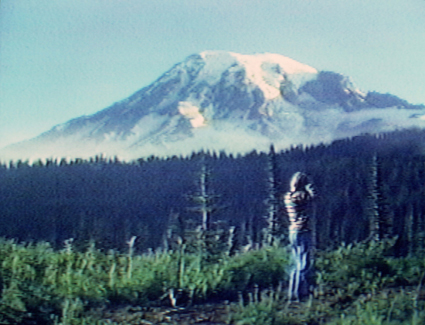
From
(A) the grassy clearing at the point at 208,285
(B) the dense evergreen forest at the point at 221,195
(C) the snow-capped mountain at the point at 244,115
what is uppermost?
(C) the snow-capped mountain at the point at 244,115

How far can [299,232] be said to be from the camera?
159 inches

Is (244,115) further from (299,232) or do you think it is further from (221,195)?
(299,232)

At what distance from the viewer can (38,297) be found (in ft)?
12.8

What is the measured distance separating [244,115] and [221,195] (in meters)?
0.85

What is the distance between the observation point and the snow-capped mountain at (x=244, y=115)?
14.5ft

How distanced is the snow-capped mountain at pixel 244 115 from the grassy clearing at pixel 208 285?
1.03m

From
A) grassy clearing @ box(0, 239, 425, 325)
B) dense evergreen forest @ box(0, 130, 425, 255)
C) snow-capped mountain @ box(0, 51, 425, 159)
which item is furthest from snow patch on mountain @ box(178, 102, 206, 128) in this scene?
grassy clearing @ box(0, 239, 425, 325)

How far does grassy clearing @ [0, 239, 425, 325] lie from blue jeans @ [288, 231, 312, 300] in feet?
0.26

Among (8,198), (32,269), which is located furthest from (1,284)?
(8,198)

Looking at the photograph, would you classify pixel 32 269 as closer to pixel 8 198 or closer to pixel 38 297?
pixel 38 297

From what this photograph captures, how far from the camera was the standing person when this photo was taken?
13.2ft

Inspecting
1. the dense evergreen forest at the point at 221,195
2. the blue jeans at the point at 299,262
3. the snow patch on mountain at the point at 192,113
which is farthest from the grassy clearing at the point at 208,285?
the snow patch on mountain at the point at 192,113

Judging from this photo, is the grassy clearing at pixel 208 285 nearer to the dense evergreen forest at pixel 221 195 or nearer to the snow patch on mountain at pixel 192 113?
the dense evergreen forest at pixel 221 195

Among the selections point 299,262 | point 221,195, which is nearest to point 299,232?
point 299,262
